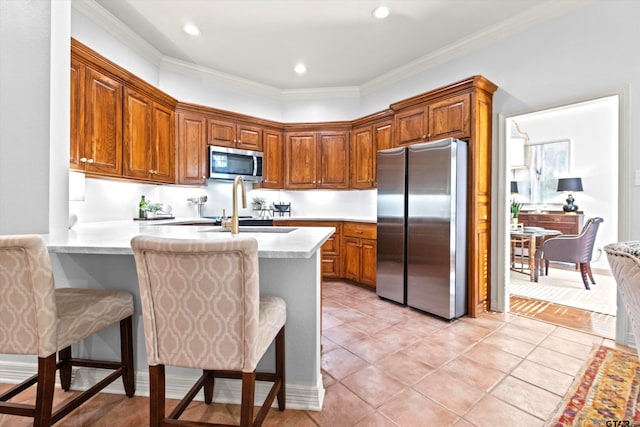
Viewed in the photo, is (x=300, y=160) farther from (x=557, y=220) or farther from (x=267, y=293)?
(x=557, y=220)

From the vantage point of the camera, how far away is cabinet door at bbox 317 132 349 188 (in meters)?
4.52

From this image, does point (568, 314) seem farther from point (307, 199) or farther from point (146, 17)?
point (146, 17)

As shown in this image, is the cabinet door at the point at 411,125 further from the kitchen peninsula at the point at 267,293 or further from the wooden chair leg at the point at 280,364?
the wooden chair leg at the point at 280,364

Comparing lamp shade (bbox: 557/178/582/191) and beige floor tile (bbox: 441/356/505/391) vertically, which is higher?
lamp shade (bbox: 557/178/582/191)

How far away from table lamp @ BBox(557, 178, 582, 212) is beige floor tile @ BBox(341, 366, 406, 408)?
5.08 meters

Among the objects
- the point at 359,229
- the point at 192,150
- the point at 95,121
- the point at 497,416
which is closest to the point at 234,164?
the point at 192,150

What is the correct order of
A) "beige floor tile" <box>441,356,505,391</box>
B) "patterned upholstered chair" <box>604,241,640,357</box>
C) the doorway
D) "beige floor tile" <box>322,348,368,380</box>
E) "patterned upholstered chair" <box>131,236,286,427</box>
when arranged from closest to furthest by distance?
"patterned upholstered chair" <box>604,241,640,357</box>
"patterned upholstered chair" <box>131,236,286,427</box>
"beige floor tile" <box>441,356,505,391</box>
"beige floor tile" <box>322,348,368,380</box>
the doorway

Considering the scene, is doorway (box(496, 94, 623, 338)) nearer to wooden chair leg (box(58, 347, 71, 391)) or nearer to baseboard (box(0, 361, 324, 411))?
baseboard (box(0, 361, 324, 411))

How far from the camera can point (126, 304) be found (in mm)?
1570

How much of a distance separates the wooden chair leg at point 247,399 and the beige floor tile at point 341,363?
37.0 inches

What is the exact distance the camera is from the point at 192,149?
3.83 metres

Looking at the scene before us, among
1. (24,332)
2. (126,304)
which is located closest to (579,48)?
(126,304)

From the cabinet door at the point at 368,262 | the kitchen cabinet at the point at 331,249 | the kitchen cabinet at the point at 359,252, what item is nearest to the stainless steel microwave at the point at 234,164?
the kitchen cabinet at the point at 331,249

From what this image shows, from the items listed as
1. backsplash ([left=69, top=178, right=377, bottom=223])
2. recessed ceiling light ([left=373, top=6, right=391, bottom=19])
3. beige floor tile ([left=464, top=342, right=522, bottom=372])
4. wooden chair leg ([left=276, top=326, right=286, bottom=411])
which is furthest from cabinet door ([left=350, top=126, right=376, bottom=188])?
wooden chair leg ([left=276, top=326, right=286, bottom=411])
